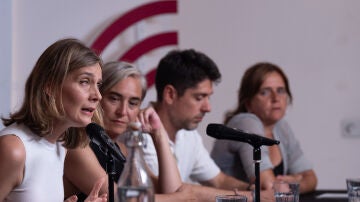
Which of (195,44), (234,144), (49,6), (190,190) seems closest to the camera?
(190,190)

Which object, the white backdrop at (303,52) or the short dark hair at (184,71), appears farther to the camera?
the white backdrop at (303,52)

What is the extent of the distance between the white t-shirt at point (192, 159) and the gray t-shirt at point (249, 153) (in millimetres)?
116

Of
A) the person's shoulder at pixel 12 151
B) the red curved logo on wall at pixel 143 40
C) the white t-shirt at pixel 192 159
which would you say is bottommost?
the white t-shirt at pixel 192 159

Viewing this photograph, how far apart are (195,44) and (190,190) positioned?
2.14m

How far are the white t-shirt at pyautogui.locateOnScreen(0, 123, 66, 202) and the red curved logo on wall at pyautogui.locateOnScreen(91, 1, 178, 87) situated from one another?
2074 millimetres

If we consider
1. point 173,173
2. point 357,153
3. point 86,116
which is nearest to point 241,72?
point 357,153

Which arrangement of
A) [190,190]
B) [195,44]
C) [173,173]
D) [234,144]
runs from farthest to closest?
1. [195,44]
2. [234,144]
3. [173,173]
4. [190,190]

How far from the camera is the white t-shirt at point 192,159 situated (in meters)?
3.24

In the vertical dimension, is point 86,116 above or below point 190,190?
above

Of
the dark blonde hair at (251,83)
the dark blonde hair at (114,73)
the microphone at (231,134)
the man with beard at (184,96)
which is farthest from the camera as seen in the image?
the dark blonde hair at (251,83)

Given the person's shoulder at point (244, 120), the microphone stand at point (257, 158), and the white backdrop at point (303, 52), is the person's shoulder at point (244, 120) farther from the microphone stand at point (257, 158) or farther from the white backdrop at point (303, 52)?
the microphone stand at point (257, 158)

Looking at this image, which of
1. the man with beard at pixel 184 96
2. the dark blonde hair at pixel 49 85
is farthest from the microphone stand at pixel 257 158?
the man with beard at pixel 184 96

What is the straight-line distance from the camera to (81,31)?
410 centimetres

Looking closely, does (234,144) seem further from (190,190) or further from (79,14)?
(79,14)
